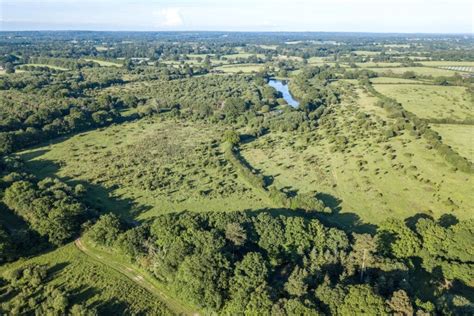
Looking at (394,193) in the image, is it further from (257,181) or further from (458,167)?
(257,181)

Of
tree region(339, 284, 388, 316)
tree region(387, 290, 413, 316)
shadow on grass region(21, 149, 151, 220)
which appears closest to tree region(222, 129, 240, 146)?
shadow on grass region(21, 149, 151, 220)

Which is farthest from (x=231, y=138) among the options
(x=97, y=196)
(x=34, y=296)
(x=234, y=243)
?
(x=34, y=296)

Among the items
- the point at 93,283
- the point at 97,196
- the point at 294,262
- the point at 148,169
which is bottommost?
the point at 93,283

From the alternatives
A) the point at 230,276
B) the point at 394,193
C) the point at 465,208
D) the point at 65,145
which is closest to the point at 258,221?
the point at 230,276

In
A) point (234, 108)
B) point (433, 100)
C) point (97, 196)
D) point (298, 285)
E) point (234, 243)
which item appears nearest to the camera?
point (298, 285)

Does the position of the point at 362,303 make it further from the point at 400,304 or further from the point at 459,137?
the point at 459,137

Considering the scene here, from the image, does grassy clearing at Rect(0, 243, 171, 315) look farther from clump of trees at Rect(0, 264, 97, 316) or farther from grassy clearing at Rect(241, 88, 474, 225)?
grassy clearing at Rect(241, 88, 474, 225)

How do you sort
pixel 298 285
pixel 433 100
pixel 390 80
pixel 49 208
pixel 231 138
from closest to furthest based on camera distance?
pixel 298 285 → pixel 49 208 → pixel 231 138 → pixel 433 100 → pixel 390 80
